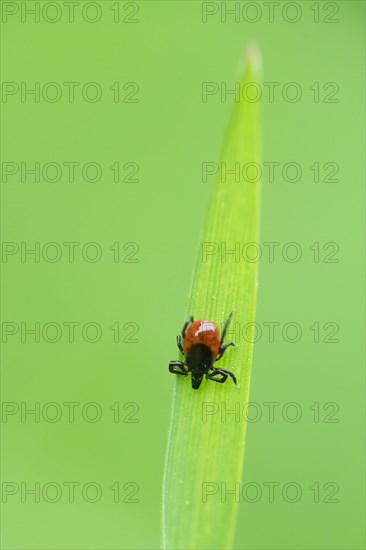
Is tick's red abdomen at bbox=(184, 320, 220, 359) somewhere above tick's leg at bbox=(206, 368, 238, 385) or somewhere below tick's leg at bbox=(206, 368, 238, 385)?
above

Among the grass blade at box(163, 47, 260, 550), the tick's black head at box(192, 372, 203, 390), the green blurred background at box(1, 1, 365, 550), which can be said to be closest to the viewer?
the grass blade at box(163, 47, 260, 550)

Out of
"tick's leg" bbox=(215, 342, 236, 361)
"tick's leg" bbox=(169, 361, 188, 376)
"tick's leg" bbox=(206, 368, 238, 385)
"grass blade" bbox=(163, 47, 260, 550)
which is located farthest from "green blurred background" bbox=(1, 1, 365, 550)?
"grass blade" bbox=(163, 47, 260, 550)

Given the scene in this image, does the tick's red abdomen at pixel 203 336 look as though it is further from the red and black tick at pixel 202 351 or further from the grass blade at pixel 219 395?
the grass blade at pixel 219 395

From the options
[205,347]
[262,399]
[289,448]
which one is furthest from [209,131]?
[205,347]

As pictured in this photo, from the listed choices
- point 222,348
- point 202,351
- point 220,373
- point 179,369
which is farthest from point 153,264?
point 220,373

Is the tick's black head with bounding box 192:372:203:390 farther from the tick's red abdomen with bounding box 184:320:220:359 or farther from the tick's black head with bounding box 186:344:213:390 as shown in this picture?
the tick's red abdomen with bounding box 184:320:220:359

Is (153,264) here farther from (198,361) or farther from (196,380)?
(196,380)

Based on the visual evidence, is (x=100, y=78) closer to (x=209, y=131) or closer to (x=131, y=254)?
(x=209, y=131)
